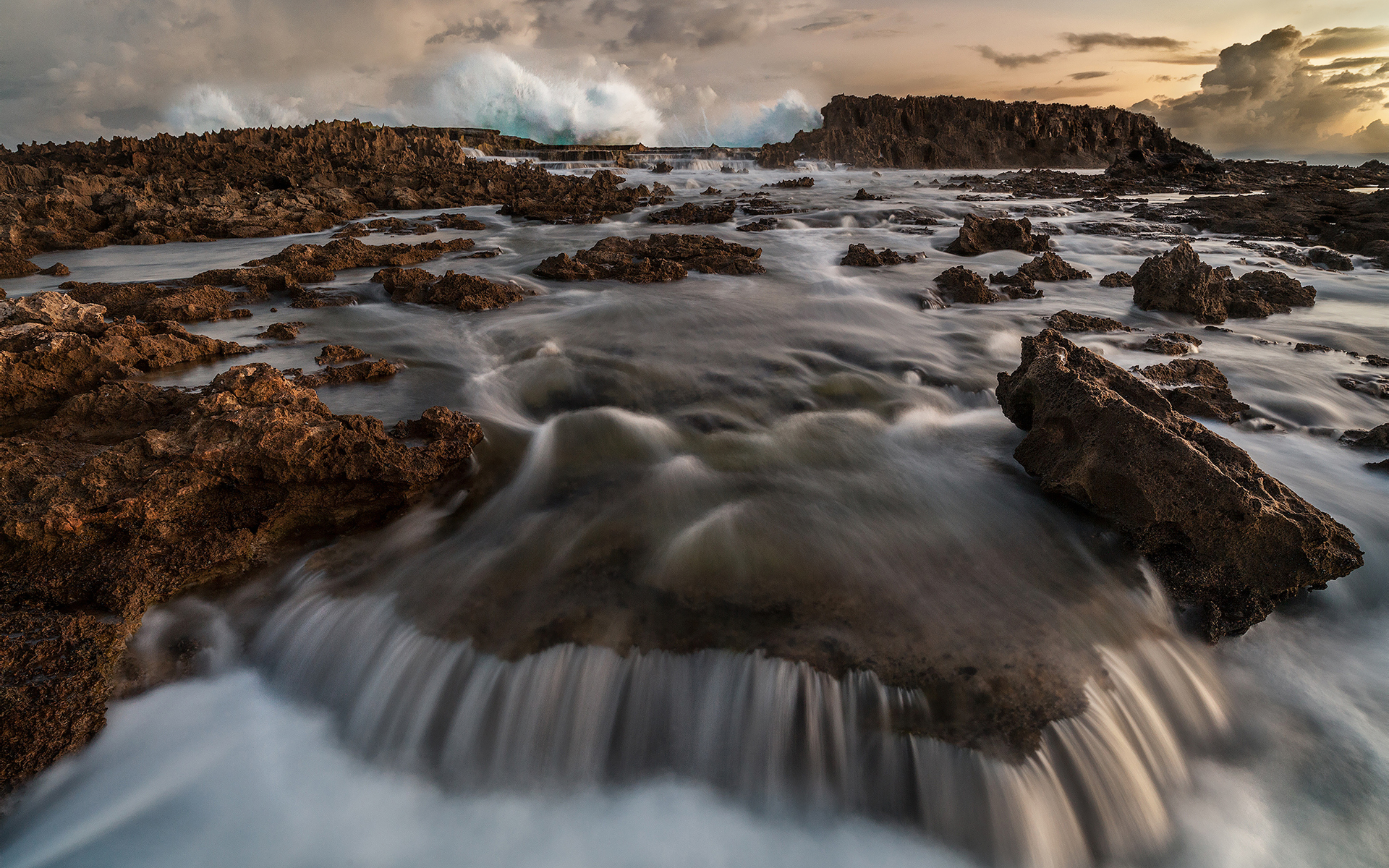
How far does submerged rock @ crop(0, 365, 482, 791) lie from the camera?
2629mm

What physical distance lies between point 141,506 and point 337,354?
2.94 m

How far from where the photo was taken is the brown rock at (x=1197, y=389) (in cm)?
504

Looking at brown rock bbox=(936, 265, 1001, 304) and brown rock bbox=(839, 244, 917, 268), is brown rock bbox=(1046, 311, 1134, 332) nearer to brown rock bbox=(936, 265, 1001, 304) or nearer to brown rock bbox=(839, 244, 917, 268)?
brown rock bbox=(936, 265, 1001, 304)

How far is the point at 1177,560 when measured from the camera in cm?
325

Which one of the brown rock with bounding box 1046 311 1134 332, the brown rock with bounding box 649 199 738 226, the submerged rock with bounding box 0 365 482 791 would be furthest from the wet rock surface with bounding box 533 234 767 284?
the submerged rock with bounding box 0 365 482 791

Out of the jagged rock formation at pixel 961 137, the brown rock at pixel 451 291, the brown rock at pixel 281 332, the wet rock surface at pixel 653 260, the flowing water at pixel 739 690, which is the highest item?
the jagged rock formation at pixel 961 137

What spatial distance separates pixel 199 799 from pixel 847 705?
268 centimetres

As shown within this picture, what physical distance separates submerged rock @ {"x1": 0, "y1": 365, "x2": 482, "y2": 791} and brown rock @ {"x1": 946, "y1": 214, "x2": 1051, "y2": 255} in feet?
35.3

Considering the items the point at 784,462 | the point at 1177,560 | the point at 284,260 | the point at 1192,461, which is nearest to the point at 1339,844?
the point at 1177,560

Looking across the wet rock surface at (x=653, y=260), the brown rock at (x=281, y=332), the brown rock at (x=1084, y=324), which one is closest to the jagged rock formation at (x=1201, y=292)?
the brown rock at (x=1084, y=324)

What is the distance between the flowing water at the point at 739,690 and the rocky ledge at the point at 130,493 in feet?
0.60

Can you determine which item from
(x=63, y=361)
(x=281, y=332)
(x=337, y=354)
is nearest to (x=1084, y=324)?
(x=337, y=354)

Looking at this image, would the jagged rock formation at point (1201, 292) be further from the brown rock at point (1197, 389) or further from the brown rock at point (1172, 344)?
the brown rock at point (1197, 389)

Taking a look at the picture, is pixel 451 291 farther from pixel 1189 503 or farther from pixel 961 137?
pixel 961 137
